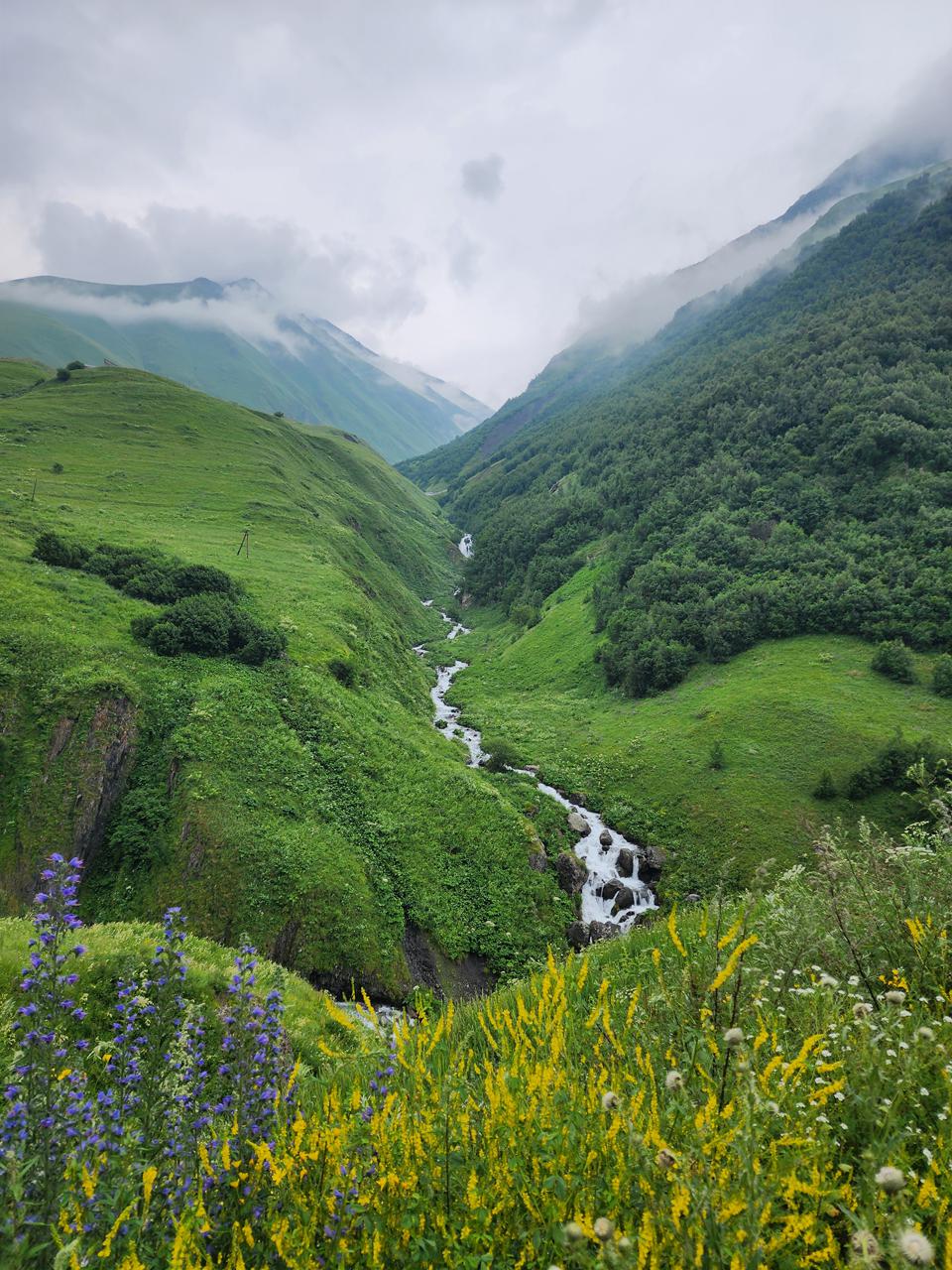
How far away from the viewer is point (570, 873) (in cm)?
2955

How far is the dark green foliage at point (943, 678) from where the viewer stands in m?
40.1

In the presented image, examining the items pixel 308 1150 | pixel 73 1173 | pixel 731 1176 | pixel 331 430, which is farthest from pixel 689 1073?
pixel 331 430

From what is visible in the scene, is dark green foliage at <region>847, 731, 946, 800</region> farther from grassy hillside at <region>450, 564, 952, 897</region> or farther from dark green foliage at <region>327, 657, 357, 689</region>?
dark green foliage at <region>327, 657, 357, 689</region>

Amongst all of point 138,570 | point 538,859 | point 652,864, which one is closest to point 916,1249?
point 538,859

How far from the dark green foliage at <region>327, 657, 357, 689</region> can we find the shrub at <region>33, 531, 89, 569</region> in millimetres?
17665

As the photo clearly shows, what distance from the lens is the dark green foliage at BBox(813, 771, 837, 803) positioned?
33.2m

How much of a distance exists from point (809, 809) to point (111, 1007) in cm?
3557

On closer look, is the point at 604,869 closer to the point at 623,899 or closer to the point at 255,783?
the point at 623,899

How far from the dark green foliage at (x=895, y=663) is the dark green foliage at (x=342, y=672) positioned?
41.3 m

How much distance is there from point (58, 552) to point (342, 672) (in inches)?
781

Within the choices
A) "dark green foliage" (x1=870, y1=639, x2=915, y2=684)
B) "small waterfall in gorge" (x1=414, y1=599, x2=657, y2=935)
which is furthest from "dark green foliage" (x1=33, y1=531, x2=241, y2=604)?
"dark green foliage" (x1=870, y1=639, x2=915, y2=684)

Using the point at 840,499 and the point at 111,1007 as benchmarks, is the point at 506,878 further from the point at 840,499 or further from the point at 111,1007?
the point at 840,499

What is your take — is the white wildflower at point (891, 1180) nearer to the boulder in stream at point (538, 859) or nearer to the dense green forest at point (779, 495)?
the boulder in stream at point (538, 859)

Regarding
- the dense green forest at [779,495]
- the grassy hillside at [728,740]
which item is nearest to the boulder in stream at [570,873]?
the grassy hillside at [728,740]
